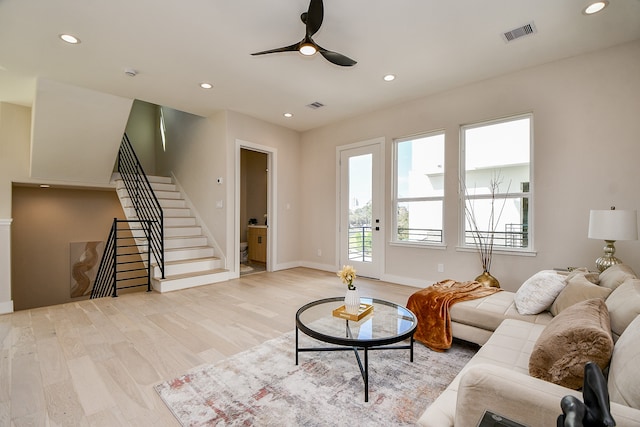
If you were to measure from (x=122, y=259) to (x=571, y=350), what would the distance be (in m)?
8.11

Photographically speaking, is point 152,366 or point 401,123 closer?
point 152,366

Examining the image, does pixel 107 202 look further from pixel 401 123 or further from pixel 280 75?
pixel 401 123

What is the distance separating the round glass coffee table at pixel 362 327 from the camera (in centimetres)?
188

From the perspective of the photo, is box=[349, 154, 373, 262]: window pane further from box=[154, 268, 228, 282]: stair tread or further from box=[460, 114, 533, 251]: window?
box=[154, 268, 228, 282]: stair tread

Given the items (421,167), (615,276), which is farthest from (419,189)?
(615,276)

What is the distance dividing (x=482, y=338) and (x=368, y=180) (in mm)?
3402

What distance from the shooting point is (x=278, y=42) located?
315 centimetres

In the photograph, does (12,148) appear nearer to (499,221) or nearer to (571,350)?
(571,350)

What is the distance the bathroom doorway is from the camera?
281 inches

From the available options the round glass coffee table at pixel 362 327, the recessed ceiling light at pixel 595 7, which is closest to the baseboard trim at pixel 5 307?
the round glass coffee table at pixel 362 327

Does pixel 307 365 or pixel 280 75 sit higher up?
pixel 280 75

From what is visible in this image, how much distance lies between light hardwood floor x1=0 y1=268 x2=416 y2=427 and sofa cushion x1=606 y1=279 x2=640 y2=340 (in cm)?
236

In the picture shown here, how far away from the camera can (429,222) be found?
4.66 m

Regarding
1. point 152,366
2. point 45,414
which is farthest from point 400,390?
point 45,414
